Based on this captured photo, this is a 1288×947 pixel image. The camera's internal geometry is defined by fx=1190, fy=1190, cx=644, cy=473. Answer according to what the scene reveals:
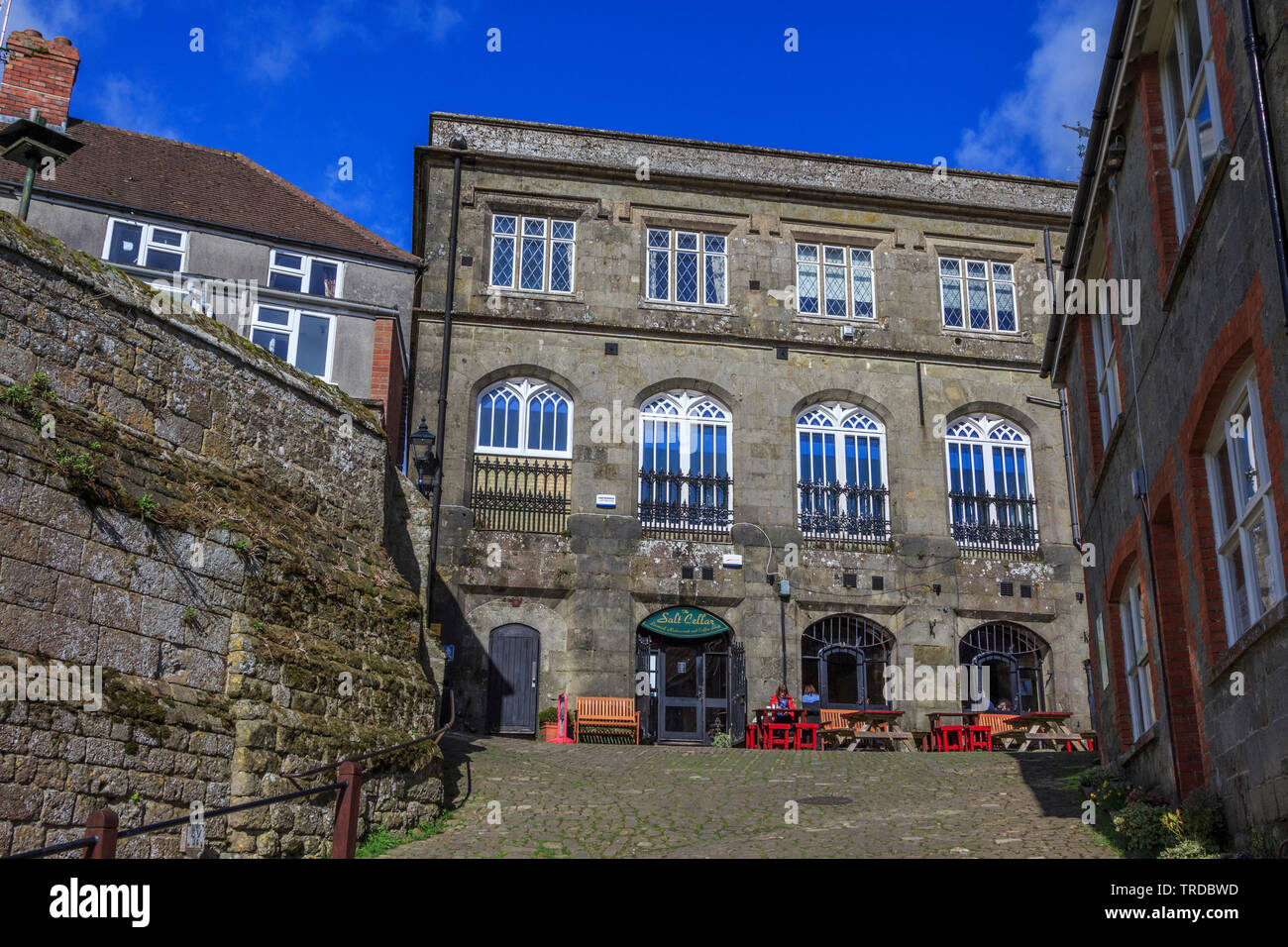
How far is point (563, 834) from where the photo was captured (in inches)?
456

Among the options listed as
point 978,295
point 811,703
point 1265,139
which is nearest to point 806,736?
point 811,703

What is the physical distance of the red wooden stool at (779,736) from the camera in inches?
789

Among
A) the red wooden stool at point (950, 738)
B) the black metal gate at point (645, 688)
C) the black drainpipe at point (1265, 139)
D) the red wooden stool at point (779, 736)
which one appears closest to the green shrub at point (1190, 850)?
the black drainpipe at point (1265, 139)

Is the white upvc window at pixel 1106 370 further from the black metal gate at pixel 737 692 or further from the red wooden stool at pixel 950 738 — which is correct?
the black metal gate at pixel 737 692

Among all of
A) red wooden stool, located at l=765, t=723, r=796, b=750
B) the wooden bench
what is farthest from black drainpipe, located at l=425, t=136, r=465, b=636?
red wooden stool, located at l=765, t=723, r=796, b=750

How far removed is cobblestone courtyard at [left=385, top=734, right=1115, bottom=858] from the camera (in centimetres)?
1088

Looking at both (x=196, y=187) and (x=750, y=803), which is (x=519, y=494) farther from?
(x=750, y=803)

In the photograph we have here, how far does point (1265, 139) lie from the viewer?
7324mm

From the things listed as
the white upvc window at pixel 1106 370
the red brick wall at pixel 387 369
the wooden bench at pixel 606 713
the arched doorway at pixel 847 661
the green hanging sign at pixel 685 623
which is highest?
the red brick wall at pixel 387 369

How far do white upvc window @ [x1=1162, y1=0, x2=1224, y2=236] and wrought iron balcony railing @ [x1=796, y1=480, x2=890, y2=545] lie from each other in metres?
13.8

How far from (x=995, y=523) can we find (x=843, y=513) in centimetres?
319

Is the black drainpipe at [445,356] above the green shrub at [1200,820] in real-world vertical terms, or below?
above

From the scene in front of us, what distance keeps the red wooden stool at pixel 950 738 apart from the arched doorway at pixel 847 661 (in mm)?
1909

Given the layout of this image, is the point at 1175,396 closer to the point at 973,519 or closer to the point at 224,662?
the point at 224,662
